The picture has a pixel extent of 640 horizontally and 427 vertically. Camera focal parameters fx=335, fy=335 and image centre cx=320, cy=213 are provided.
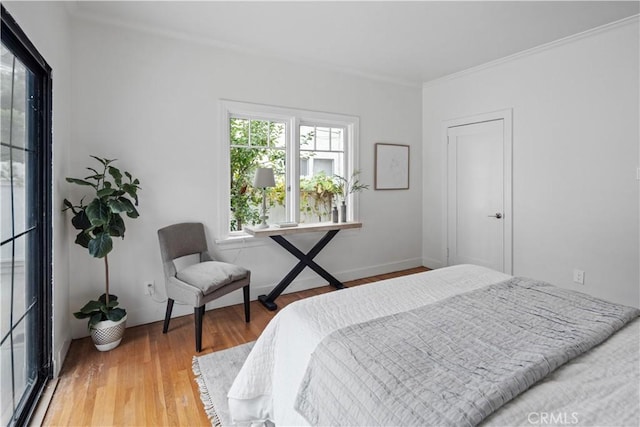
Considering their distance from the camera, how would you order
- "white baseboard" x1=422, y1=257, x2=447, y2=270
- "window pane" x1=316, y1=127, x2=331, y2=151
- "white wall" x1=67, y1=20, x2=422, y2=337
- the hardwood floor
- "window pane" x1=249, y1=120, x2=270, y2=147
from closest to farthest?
the hardwood floor
"white wall" x1=67, y1=20, x2=422, y2=337
"window pane" x1=249, y1=120, x2=270, y2=147
"window pane" x1=316, y1=127, x2=331, y2=151
"white baseboard" x1=422, y1=257, x2=447, y2=270

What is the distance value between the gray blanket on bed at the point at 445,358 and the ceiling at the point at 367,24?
2298 millimetres

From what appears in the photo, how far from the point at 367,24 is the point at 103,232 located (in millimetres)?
2658

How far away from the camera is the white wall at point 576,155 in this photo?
286 cm

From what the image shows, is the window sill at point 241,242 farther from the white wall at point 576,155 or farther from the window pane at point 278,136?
the white wall at point 576,155

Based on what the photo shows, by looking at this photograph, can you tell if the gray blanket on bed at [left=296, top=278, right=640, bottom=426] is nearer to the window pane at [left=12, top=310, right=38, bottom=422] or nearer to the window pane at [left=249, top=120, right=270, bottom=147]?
the window pane at [left=12, top=310, right=38, bottom=422]

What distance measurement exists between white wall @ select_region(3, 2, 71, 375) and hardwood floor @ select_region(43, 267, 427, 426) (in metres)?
0.22

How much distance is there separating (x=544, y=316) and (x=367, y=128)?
312cm

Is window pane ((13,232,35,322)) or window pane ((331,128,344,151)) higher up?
window pane ((331,128,344,151))

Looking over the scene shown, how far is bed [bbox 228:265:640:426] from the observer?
34.9 inches

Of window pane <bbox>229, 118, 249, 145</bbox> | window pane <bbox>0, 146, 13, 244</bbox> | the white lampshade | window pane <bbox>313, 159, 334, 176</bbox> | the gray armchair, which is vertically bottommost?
the gray armchair

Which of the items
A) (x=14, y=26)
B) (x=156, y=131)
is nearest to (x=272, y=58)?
(x=156, y=131)

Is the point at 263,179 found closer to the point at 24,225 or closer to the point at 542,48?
the point at 24,225

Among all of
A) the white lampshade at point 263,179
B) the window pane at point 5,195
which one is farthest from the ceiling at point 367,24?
the window pane at point 5,195

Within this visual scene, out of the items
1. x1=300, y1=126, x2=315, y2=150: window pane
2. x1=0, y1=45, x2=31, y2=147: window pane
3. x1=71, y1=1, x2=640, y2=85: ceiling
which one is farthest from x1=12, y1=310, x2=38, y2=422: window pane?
x1=300, y1=126, x2=315, y2=150: window pane
